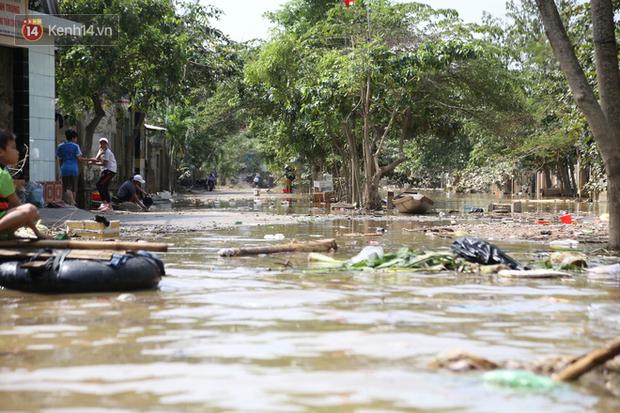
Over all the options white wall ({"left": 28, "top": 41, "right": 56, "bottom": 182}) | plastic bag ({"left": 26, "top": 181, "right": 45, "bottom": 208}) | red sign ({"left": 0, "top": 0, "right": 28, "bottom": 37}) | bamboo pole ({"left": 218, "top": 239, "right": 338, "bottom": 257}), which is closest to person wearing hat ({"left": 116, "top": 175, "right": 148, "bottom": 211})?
white wall ({"left": 28, "top": 41, "right": 56, "bottom": 182})

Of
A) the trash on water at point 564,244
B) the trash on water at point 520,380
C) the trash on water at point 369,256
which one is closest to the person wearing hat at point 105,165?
the trash on water at point 564,244

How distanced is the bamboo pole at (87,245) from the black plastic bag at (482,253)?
3.95m

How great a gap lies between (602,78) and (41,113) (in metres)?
11.3

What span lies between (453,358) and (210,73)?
2458cm

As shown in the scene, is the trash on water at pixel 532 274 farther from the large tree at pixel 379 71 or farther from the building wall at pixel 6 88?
the large tree at pixel 379 71

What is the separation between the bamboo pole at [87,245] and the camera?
7633 millimetres

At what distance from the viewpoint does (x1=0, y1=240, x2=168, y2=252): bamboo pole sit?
7633 mm

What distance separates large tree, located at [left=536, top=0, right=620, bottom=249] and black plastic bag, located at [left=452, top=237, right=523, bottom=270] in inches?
91.9

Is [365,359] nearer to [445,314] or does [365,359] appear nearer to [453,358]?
[453,358]

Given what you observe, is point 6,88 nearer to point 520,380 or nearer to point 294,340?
point 294,340

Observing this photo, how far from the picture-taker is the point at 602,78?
11.0 metres

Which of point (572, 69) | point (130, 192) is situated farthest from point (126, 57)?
point (572, 69)

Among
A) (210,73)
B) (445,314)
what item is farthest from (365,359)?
(210,73)

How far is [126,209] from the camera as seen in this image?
22344 millimetres
